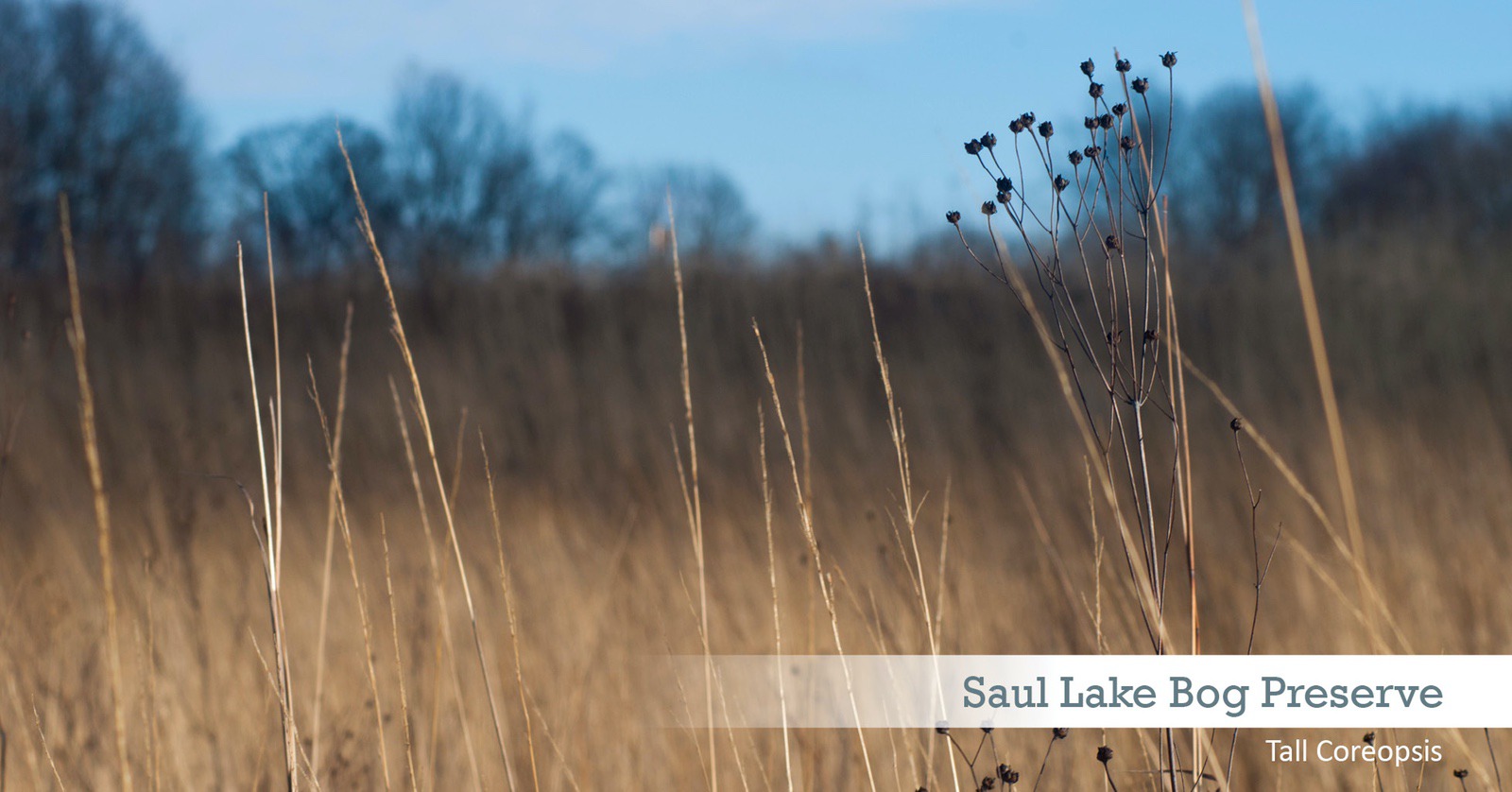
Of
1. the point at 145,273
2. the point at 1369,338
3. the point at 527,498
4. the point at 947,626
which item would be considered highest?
the point at 145,273

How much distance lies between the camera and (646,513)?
118 inches

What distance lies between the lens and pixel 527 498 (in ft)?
10.6

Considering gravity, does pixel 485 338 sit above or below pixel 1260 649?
above

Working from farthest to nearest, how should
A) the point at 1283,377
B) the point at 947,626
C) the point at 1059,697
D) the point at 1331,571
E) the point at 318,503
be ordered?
the point at 1283,377 → the point at 318,503 → the point at 1331,571 → the point at 947,626 → the point at 1059,697

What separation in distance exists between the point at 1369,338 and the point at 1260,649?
3.35 meters

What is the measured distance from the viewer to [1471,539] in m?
2.39

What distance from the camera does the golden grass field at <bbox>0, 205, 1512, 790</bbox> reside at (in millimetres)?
1470

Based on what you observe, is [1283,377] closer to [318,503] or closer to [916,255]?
[916,255]

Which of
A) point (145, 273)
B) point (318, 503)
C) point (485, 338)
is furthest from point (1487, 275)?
point (145, 273)

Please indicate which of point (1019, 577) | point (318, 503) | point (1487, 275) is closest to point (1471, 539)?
point (1019, 577)

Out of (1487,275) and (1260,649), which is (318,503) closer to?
(1260,649)

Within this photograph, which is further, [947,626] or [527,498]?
[527,498]

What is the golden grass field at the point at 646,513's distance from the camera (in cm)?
147

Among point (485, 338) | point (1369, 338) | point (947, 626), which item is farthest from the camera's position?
point (485, 338)
